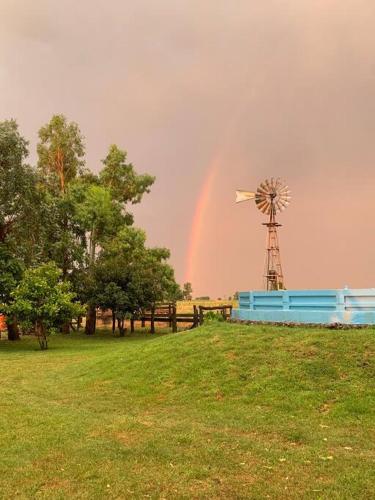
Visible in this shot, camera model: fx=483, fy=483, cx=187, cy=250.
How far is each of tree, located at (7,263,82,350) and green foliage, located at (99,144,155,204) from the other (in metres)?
18.2

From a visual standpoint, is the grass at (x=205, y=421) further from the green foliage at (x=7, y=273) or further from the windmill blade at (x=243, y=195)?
the windmill blade at (x=243, y=195)

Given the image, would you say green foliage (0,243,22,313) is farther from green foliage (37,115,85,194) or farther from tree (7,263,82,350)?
green foliage (37,115,85,194)

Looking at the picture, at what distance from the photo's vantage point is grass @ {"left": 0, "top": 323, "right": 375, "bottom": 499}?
274 inches

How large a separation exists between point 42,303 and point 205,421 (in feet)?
63.9

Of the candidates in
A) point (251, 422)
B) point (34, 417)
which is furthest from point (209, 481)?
point (34, 417)

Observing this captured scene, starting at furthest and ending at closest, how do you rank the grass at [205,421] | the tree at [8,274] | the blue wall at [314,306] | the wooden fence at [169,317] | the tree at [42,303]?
1. the wooden fence at [169,317]
2. the tree at [8,274]
3. the tree at [42,303]
4. the blue wall at [314,306]
5. the grass at [205,421]

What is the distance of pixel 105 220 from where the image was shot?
41938 millimetres

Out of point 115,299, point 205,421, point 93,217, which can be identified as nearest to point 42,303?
point 115,299

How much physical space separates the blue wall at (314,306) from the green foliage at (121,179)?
93.1 ft

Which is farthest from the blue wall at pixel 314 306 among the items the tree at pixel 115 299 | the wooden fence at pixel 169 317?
the tree at pixel 115 299

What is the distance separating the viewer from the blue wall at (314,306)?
50.5 ft

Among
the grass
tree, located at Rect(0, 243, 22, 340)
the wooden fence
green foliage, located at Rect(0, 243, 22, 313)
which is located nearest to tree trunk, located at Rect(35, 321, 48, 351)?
tree, located at Rect(0, 243, 22, 340)

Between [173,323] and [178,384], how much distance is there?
2625 centimetres

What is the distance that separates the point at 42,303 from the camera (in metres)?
27.8
